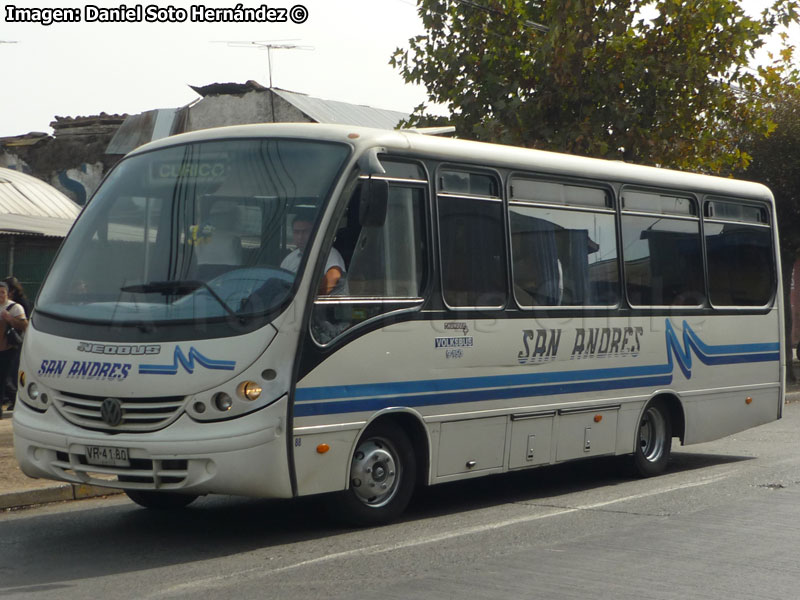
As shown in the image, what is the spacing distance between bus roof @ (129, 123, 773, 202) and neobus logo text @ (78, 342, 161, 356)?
1654mm

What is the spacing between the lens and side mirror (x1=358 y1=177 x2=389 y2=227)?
25.7 feet

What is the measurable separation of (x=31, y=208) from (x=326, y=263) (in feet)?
48.0

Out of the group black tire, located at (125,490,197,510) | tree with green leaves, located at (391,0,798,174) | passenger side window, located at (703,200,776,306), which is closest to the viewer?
black tire, located at (125,490,197,510)

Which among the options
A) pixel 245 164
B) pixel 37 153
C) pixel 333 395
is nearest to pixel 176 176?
pixel 245 164

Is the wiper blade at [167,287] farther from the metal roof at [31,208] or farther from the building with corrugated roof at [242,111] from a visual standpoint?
the building with corrugated roof at [242,111]

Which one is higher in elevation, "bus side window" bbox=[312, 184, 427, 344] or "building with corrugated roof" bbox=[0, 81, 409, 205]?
"building with corrugated roof" bbox=[0, 81, 409, 205]

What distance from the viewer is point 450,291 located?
8820 millimetres

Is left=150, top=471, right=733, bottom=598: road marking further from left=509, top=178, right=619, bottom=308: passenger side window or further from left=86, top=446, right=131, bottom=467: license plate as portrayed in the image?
left=509, top=178, right=619, bottom=308: passenger side window

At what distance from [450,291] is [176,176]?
7.01 feet

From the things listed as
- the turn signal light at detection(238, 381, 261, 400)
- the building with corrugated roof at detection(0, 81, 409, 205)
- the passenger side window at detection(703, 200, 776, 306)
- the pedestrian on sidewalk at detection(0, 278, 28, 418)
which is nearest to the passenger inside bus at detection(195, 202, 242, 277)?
the turn signal light at detection(238, 381, 261, 400)

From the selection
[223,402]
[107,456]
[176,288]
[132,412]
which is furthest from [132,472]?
[176,288]

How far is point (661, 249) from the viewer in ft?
37.4

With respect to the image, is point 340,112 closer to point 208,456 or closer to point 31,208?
point 31,208

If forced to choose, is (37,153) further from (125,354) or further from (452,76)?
(125,354)
